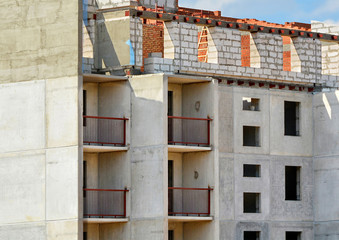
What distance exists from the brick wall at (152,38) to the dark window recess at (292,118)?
14.4 feet

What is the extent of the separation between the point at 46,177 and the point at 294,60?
9462 mm

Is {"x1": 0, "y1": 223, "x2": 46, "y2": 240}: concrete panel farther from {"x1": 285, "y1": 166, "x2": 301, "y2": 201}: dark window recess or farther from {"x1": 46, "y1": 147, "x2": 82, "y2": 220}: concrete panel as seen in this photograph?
{"x1": 285, "y1": 166, "x2": 301, "y2": 201}: dark window recess

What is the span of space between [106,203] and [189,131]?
10.6ft

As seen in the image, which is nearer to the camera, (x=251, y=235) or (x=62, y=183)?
(x=62, y=183)

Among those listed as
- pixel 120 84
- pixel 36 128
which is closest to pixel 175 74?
pixel 120 84

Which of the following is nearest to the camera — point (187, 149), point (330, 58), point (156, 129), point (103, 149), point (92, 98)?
point (156, 129)

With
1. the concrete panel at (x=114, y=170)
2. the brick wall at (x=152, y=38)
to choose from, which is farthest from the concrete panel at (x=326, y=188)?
the concrete panel at (x=114, y=170)

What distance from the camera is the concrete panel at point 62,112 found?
127ft

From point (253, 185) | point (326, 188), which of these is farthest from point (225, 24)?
point (326, 188)

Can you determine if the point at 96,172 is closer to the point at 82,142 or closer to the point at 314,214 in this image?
the point at 82,142

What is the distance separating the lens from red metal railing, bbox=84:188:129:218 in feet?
131

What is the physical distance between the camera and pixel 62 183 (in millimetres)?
38781

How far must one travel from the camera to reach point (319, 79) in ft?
146

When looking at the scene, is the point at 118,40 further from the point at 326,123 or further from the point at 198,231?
the point at 326,123
